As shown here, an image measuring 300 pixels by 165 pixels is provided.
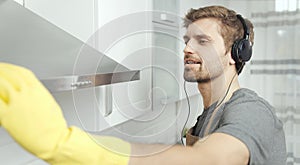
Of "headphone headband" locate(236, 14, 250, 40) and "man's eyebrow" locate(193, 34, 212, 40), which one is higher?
"headphone headband" locate(236, 14, 250, 40)

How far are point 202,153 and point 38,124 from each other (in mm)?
244

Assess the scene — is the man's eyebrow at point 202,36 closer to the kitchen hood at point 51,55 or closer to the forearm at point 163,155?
the kitchen hood at point 51,55

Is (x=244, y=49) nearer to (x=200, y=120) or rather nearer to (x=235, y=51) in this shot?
(x=235, y=51)

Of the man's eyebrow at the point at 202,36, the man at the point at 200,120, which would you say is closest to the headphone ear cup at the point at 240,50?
the man at the point at 200,120

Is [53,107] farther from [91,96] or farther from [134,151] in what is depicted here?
[91,96]

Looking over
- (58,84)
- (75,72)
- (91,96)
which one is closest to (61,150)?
(58,84)

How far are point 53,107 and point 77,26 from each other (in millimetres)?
529

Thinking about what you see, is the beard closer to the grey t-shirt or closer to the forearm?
the grey t-shirt

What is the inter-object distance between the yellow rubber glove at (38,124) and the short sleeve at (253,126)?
0.27m

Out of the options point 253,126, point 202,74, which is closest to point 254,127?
point 253,126

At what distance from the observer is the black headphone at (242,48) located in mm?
901

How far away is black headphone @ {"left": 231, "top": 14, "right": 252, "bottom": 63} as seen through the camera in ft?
2.96

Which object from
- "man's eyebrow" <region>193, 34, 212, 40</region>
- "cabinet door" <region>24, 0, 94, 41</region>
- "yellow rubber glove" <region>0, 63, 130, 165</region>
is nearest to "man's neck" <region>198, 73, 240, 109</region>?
"man's eyebrow" <region>193, 34, 212, 40</region>

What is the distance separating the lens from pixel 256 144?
1.98 feet
